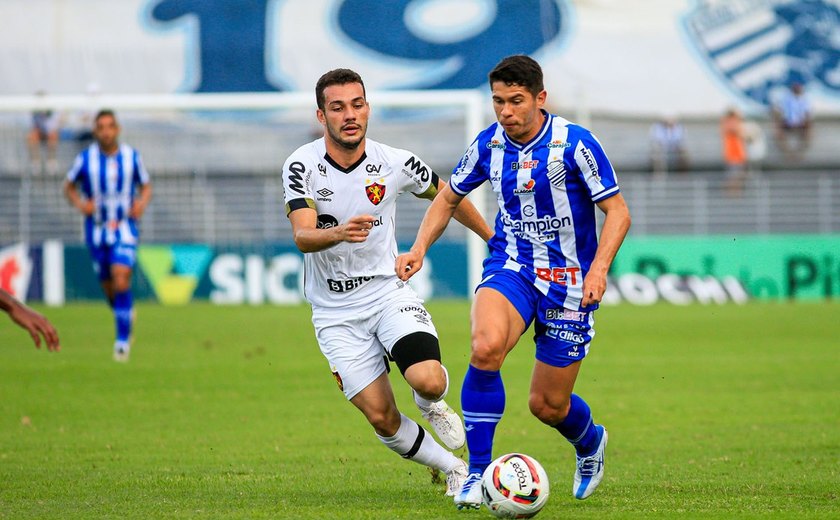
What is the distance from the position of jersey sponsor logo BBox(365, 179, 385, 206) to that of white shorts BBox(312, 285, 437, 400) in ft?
1.70

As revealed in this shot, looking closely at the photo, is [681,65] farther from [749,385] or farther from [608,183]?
[608,183]

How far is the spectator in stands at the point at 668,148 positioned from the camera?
28156 millimetres

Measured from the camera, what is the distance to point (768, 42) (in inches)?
1235

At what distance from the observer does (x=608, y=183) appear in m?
6.91

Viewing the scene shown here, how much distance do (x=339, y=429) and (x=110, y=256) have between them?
5907 millimetres

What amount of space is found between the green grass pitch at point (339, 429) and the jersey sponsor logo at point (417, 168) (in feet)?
5.89

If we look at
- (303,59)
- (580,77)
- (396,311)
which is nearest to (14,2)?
(303,59)

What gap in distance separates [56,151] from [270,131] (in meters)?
4.67

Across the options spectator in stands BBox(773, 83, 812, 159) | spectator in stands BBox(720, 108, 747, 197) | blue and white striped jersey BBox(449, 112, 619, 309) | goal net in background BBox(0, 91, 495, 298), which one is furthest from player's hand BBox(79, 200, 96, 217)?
spectator in stands BBox(773, 83, 812, 159)

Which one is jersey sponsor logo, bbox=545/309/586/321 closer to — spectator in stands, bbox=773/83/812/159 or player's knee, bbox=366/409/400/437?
player's knee, bbox=366/409/400/437

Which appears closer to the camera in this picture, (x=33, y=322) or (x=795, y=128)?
(x=33, y=322)

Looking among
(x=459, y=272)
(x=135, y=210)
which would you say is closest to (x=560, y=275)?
(x=135, y=210)

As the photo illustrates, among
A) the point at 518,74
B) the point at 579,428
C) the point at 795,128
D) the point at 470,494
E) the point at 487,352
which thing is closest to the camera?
the point at 470,494

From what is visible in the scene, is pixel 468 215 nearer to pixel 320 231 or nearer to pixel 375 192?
pixel 375 192
